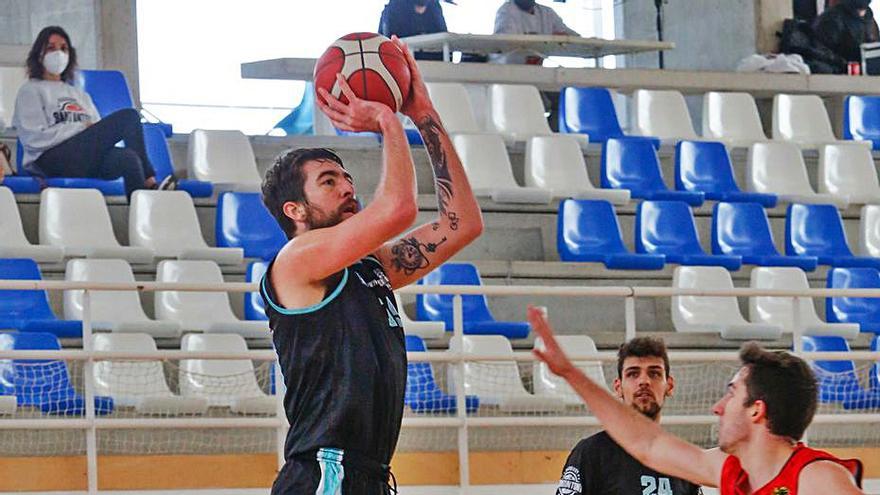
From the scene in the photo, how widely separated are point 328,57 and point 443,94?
7262 mm

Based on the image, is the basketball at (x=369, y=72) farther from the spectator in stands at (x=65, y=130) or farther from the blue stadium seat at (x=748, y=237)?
the blue stadium seat at (x=748, y=237)

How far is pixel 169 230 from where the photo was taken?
9453 mm

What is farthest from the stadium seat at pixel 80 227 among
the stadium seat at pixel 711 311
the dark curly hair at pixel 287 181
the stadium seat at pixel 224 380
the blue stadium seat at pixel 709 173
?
the dark curly hair at pixel 287 181

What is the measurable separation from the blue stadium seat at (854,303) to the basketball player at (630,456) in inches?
209

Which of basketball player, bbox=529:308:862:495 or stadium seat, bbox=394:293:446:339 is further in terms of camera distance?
stadium seat, bbox=394:293:446:339

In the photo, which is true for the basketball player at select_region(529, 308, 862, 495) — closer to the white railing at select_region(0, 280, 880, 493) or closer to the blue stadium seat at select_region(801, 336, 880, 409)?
the white railing at select_region(0, 280, 880, 493)

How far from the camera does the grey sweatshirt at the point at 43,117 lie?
31.9 ft

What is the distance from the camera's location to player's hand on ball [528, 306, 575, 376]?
12.3 feet

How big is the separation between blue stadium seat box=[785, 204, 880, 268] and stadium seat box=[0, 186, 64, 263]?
478 cm

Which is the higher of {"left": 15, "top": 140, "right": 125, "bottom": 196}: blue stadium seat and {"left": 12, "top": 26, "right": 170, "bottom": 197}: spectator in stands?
{"left": 12, "top": 26, "right": 170, "bottom": 197}: spectator in stands

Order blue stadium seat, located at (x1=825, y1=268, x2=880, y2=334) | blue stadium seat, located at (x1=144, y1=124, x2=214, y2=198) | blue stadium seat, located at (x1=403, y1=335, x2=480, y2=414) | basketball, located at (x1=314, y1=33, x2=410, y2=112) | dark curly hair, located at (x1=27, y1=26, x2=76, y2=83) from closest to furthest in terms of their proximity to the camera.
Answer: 1. basketball, located at (x1=314, y1=33, x2=410, y2=112)
2. blue stadium seat, located at (x1=403, y1=335, x2=480, y2=414)
3. dark curly hair, located at (x1=27, y1=26, x2=76, y2=83)
4. blue stadium seat, located at (x1=144, y1=124, x2=214, y2=198)
5. blue stadium seat, located at (x1=825, y1=268, x2=880, y2=334)

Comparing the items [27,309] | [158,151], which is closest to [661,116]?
[158,151]

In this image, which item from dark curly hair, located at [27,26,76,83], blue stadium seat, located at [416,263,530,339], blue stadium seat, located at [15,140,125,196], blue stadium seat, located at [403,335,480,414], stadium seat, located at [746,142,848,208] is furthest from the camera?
stadium seat, located at [746,142,848,208]

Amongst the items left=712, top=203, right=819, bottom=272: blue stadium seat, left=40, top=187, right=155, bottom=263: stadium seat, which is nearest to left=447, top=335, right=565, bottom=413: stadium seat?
left=40, top=187, right=155, bottom=263: stadium seat
